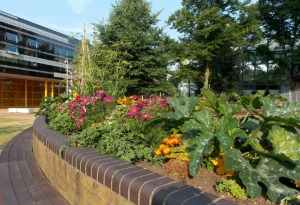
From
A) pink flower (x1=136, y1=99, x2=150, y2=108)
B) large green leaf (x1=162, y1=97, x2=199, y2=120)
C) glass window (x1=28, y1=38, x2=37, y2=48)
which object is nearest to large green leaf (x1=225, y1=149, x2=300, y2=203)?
large green leaf (x1=162, y1=97, x2=199, y2=120)

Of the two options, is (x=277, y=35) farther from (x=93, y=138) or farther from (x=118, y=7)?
(x=93, y=138)

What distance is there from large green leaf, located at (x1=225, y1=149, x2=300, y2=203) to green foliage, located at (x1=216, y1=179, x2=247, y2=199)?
0.10 m

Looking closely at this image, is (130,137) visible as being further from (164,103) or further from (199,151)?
(199,151)

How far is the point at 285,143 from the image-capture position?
2029mm

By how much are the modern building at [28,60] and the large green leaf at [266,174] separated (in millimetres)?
32107

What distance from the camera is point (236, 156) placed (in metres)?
1.96

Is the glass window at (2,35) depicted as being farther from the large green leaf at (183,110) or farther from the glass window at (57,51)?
the large green leaf at (183,110)

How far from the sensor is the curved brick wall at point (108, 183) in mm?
1655

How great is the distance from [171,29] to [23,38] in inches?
799

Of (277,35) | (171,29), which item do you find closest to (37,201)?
(171,29)

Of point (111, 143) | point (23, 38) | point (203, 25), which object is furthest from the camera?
point (23, 38)

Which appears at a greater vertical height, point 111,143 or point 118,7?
point 118,7

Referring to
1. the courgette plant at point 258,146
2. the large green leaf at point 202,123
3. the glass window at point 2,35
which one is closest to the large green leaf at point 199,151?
the courgette plant at point 258,146

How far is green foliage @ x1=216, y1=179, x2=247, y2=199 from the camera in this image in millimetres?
1868
